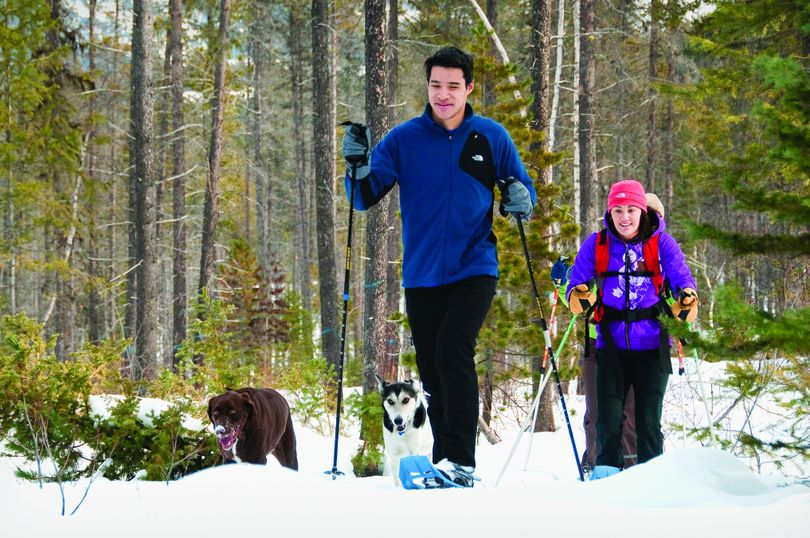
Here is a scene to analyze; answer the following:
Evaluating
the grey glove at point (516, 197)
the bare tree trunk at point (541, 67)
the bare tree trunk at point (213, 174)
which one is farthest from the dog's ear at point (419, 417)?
the bare tree trunk at point (213, 174)

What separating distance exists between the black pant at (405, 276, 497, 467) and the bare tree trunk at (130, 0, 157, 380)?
10.5 meters

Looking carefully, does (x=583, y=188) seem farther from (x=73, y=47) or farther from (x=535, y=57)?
(x=73, y=47)

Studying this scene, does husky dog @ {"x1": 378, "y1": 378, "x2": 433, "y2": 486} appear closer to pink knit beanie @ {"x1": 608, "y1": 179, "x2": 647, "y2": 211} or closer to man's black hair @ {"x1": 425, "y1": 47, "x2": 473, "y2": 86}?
pink knit beanie @ {"x1": 608, "y1": 179, "x2": 647, "y2": 211}

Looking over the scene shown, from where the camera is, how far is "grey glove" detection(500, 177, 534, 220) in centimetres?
442

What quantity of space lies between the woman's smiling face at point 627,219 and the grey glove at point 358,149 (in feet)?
5.55

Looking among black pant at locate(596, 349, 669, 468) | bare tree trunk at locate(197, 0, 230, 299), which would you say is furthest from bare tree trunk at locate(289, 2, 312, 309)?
black pant at locate(596, 349, 669, 468)

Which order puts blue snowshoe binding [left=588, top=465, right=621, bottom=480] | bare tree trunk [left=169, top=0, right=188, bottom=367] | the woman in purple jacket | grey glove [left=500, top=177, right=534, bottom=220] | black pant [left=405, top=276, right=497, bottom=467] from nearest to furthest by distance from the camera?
black pant [left=405, top=276, right=497, bottom=467], grey glove [left=500, top=177, right=534, bottom=220], blue snowshoe binding [left=588, top=465, right=621, bottom=480], the woman in purple jacket, bare tree trunk [left=169, top=0, right=188, bottom=367]

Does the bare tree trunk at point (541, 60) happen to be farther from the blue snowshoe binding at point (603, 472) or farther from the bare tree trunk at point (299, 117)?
the bare tree trunk at point (299, 117)

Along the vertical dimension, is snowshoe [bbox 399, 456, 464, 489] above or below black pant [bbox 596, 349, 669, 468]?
below

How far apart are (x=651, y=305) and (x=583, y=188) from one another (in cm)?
1261

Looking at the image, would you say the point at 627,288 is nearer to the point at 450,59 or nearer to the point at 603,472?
the point at 603,472

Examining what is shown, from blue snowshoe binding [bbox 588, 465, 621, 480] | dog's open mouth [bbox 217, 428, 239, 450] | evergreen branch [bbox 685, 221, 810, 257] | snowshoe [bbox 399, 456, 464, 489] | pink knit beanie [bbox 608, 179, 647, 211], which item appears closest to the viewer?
evergreen branch [bbox 685, 221, 810, 257]

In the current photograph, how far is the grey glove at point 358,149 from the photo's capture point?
4602 millimetres

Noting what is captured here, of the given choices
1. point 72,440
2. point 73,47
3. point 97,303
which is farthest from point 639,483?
point 97,303
